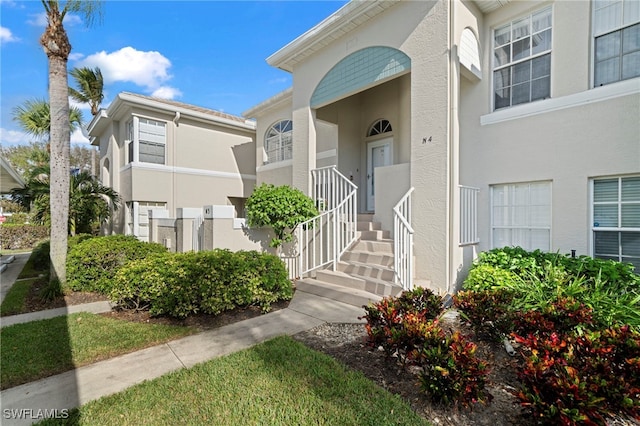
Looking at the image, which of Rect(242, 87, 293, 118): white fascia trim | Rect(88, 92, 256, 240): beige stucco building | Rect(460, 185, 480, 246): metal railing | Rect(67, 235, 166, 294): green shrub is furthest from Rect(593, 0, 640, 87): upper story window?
Rect(88, 92, 256, 240): beige stucco building

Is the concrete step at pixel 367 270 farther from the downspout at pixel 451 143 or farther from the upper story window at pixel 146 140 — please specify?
the upper story window at pixel 146 140

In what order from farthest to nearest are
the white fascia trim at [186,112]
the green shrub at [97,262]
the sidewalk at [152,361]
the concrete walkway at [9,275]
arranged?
the white fascia trim at [186,112] < the concrete walkway at [9,275] < the green shrub at [97,262] < the sidewalk at [152,361]

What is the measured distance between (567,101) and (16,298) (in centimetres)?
1147

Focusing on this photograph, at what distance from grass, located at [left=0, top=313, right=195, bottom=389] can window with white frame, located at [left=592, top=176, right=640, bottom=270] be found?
707cm

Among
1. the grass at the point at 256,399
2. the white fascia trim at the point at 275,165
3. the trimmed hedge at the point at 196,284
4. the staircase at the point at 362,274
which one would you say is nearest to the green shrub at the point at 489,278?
the staircase at the point at 362,274

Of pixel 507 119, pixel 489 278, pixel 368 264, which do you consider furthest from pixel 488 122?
pixel 368 264

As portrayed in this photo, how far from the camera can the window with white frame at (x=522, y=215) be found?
5980mm

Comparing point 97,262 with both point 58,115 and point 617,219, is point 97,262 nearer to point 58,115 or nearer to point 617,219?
point 58,115

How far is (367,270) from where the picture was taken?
21.0 feet

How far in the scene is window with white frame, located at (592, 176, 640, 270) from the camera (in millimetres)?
5086

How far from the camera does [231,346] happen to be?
391 centimetres

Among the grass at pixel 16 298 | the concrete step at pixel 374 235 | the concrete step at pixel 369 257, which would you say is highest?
the concrete step at pixel 374 235

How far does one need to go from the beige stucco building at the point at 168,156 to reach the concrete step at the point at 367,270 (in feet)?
22.4

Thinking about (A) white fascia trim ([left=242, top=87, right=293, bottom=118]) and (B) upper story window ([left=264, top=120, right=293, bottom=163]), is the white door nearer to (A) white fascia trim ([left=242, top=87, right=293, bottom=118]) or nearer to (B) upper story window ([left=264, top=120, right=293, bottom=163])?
(B) upper story window ([left=264, top=120, right=293, bottom=163])
